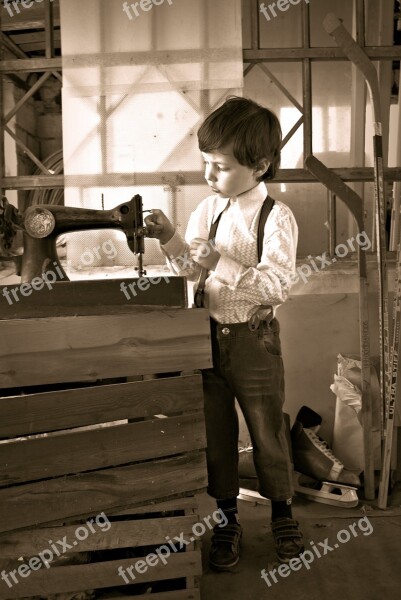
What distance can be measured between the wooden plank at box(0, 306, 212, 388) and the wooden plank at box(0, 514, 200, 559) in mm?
354

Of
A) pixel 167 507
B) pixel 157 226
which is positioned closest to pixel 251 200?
pixel 157 226

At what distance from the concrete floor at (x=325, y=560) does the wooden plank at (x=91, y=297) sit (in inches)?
33.4

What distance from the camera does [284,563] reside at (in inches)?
71.6

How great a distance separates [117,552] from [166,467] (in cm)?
32

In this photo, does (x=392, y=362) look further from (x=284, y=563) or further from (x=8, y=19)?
(x=8, y=19)

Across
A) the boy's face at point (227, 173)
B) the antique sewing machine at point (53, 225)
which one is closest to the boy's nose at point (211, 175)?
the boy's face at point (227, 173)

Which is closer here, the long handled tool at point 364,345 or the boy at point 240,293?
the boy at point 240,293

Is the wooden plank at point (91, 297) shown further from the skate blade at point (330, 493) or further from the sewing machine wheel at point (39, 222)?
the skate blade at point (330, 493)

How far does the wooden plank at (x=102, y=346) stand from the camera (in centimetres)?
135

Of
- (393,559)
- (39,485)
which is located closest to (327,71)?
(393,559)

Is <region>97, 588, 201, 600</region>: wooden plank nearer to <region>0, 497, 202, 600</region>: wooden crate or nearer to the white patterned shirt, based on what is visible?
<region>0, 497, 202, 600</region>: wooden crate

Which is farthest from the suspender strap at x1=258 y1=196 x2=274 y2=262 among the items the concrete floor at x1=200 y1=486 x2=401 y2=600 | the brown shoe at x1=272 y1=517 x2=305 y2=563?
the concrete floor at x1=200 y1=486 x2=401 y2=600

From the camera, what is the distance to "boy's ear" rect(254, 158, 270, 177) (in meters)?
1.75

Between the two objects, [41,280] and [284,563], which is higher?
[41,280]
